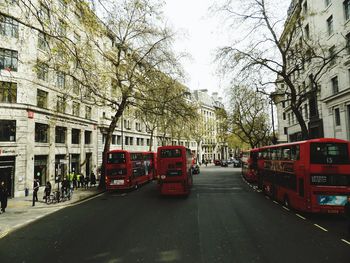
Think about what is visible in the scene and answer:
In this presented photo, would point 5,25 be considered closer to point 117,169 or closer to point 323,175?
point 117,169

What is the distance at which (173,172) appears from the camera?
61.9ft

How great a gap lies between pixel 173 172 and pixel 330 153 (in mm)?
10058

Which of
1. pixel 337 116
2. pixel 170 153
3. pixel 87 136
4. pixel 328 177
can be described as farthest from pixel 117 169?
pixel 337 116

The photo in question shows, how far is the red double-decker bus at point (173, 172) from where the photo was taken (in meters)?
18.7

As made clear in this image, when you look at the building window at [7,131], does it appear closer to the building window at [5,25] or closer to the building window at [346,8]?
the building window at [5,25]

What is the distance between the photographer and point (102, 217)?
43.3ft

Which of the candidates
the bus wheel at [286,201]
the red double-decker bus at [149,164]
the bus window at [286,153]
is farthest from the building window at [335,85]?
the red double-decker bus at [149,164]

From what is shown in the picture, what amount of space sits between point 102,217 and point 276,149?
11310 mm

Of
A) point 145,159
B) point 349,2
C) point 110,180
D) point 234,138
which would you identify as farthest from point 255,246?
point 234,138

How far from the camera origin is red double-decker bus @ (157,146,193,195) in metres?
18.7

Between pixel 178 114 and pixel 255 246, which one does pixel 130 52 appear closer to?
pixel 178 114

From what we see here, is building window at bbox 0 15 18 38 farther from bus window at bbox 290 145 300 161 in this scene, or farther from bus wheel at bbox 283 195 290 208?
bus wheel at bbox 283 195 290 208

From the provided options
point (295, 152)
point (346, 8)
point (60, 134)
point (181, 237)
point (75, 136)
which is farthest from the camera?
point (75, 136)

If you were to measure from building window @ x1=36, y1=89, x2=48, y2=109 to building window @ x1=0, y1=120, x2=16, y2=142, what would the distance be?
347 cm
